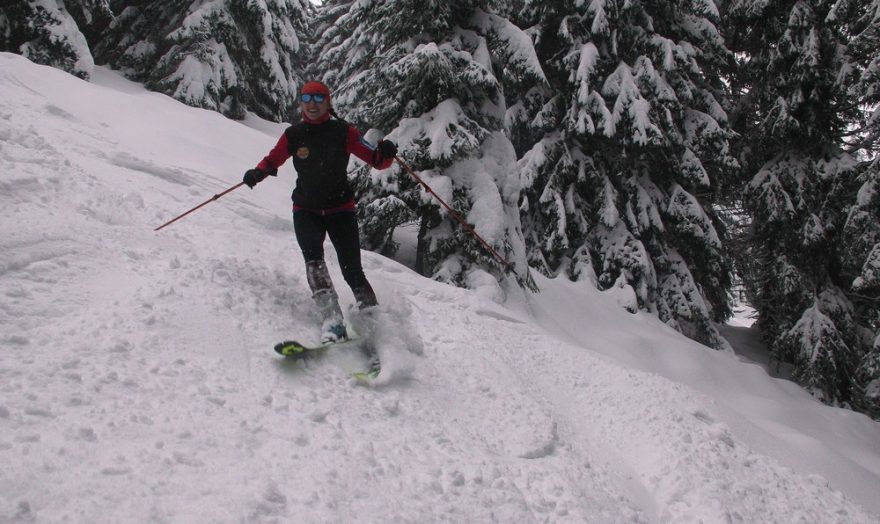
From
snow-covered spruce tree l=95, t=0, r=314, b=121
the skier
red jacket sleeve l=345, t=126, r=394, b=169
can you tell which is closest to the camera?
the skier

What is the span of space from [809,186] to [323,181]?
13028mm

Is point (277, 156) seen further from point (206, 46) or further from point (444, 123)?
point (206, 46)

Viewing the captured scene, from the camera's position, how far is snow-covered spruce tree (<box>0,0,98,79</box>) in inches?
504

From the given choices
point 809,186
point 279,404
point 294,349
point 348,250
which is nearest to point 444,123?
point 348,250

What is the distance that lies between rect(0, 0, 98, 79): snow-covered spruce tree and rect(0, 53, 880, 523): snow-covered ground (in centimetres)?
691

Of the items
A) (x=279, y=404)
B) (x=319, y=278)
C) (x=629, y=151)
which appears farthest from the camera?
(x=629, y=151)

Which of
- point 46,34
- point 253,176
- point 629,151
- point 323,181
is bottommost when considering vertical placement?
point 253,176

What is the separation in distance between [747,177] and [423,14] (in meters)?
10.9

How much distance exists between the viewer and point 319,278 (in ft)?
14.9

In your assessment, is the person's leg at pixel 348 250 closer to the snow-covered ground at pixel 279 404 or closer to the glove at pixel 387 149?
the snow-covered ground at pixel 279 404

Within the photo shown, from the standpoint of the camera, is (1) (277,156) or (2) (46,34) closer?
(1) (277,156)

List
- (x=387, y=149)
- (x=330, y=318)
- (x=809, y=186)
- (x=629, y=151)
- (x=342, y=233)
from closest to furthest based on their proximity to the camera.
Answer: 1. (x=330, y=318)
2. (x=387, y=149)
3. (x=342, y=233)
4. (x=629, y=151)
5. (x=809, y=186)

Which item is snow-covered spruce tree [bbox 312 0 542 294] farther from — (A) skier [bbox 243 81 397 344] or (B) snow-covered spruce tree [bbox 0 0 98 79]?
(B) snow-covered spruce tree [bbox 0 0 98 79]

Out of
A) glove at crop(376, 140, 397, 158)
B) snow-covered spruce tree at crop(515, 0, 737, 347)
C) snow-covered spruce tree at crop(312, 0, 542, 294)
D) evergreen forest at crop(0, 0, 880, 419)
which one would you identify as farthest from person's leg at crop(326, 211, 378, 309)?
snow-covered spruce tree at crop(515, 0, 737, 347)
